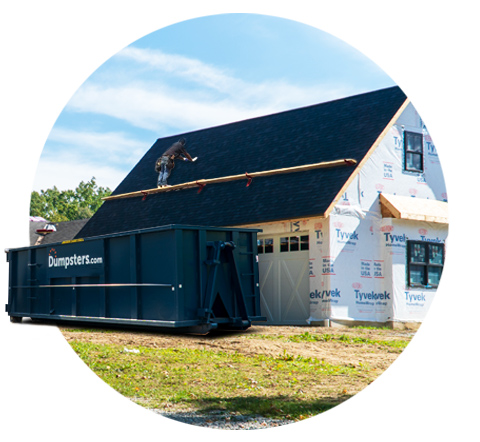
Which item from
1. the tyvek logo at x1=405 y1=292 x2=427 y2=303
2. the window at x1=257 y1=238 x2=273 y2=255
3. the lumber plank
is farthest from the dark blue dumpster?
the tyvek logo at x1=405 y1=292 x2=427 y2=303

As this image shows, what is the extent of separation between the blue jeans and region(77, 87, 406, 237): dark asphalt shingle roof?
11.3 inches

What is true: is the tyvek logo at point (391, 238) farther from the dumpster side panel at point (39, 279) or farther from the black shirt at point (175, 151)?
the dumpster side panel at point (39, 279)

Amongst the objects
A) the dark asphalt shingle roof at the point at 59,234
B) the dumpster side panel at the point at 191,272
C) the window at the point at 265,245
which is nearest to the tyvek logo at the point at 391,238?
the window at the point at 265,245

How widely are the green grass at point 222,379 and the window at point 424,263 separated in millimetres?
7208

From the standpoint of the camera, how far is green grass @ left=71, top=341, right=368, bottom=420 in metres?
8.41

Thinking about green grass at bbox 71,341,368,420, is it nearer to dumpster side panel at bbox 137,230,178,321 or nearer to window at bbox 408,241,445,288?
dumpster side panel at bbox 137,230,178,321

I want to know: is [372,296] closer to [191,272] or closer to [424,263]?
[424,263]

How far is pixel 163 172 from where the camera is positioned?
2255cm

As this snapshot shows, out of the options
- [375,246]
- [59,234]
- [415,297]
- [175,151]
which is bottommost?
[415,297]

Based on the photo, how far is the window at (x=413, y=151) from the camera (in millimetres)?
18062

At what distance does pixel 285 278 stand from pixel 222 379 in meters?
7.51

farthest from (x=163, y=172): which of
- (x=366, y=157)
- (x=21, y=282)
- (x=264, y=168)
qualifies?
(x=366, y=157)

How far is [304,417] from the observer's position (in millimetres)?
7977

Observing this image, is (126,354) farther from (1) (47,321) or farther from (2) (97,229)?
(2) (97,229)
